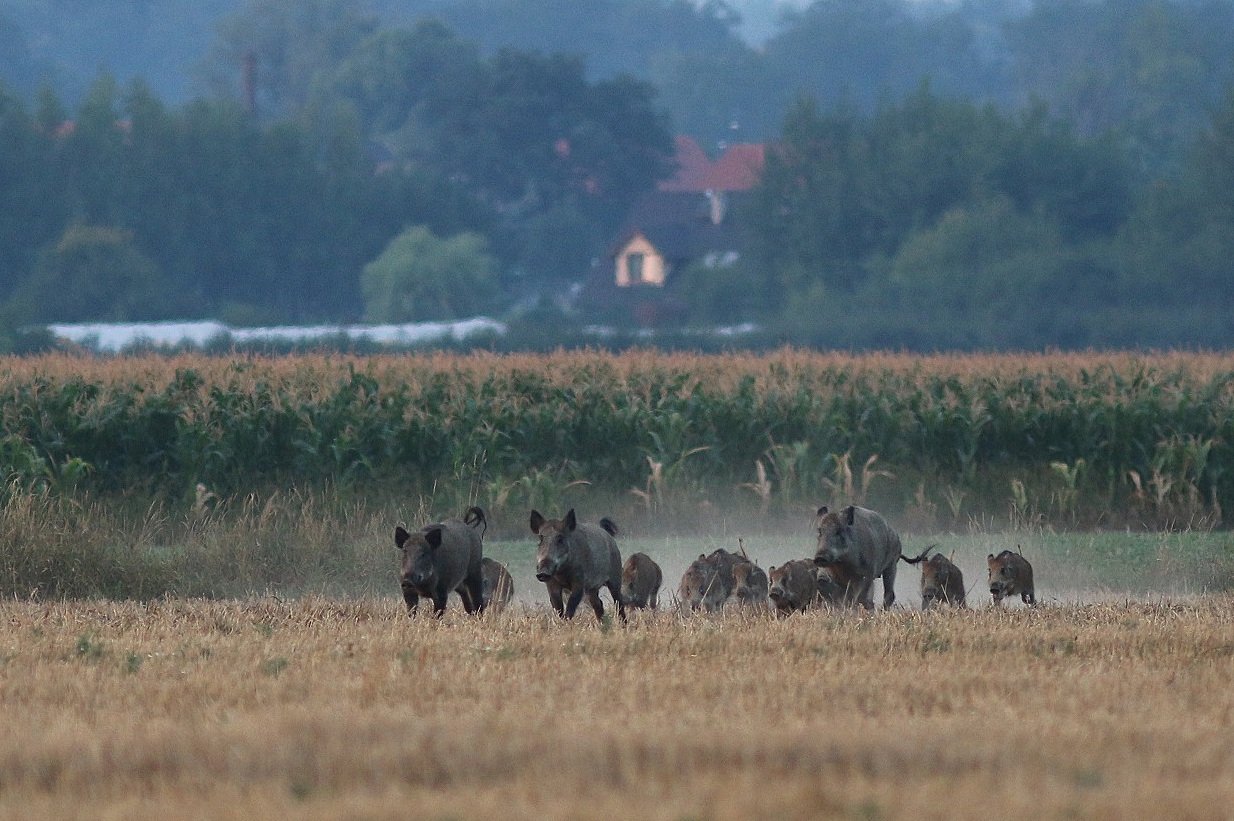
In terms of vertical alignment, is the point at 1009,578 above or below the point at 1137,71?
below

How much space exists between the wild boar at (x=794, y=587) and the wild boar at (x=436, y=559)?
207 cm

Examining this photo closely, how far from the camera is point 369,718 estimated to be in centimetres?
947

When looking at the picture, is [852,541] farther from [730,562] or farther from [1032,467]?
[1032,467]

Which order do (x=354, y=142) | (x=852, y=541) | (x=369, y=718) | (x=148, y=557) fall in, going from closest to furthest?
(x=369, y=718) < (x=852, y=541) < (x=148, y=557) < (x=354, y=142)

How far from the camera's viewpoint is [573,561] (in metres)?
14.1

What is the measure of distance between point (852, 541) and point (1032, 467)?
1078 cm

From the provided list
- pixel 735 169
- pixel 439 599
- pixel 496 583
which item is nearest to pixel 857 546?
pixel 439 599

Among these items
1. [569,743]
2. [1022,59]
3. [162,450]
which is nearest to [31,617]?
[569,743]

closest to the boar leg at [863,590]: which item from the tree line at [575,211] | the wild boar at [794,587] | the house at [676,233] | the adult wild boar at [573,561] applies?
the wild boar at [794,587]

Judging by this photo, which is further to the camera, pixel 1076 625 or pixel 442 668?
pixel 1076 625

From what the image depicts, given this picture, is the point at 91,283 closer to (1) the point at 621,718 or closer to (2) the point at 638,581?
(2) the point at 638,581

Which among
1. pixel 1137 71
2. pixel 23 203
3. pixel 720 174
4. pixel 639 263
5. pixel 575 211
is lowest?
pixel 639 263

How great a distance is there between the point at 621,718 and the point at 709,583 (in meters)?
5.90

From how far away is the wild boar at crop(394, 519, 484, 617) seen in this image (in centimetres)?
1406
